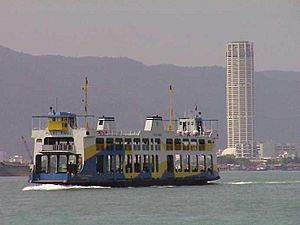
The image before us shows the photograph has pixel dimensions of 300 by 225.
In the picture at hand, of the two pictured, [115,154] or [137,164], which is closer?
[115,154]

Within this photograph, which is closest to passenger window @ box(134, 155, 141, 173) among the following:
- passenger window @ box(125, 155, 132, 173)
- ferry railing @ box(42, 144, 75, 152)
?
passenger window @ box(125, 155, 132, 173)

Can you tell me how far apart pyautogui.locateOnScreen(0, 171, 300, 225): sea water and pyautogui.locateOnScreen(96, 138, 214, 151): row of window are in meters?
3.98

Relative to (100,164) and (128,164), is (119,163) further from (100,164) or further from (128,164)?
(100,164)

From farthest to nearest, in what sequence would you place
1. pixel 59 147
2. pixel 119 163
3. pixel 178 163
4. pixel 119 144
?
pixel 178 163 → pixel 119 163 → pixel 119 144 → pixel 59 147

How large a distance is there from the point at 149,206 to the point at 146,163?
87.6ft

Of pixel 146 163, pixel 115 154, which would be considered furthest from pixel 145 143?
pixel 115 154

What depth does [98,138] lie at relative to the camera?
339ft

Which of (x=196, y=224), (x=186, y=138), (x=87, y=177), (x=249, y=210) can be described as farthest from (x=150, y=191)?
(x=196, y=224)

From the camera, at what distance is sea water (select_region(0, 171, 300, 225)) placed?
70481 millimetres

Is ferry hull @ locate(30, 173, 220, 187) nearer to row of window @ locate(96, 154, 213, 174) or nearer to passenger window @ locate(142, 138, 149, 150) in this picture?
row of window @ locate(96, 154, 213, 174)

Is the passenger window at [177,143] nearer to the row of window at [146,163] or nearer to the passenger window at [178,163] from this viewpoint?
the row of window at [146,163]

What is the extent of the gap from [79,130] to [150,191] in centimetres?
846

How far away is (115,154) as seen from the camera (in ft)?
346

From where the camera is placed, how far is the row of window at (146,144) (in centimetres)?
10431
